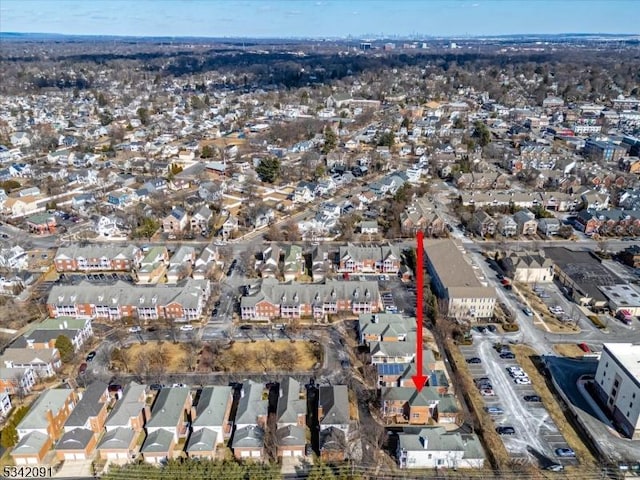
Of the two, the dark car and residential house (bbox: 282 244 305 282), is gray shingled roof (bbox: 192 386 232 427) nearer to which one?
the dark car

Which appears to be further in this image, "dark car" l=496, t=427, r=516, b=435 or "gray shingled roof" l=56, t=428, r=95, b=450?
"dark car" l=496, t=427, r=516, b=435

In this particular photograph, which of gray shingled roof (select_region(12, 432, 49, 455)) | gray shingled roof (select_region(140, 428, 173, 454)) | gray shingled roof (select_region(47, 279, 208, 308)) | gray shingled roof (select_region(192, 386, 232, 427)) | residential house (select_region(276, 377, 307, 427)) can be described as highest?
gray shingled roof (select_region(47, 279, 208, 308))

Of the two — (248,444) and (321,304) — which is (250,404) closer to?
(248,444)

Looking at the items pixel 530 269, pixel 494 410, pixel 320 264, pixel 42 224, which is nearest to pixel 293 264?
pixel 320 264

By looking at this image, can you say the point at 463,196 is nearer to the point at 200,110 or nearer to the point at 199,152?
the point at 199,152

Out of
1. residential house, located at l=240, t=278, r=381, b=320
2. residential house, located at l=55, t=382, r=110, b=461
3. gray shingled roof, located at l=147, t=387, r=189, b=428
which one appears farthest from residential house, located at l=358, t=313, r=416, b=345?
residential house, located at l=55, t=382, r=110, b=461

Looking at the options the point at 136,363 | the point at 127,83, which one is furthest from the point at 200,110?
the point at 136,363
